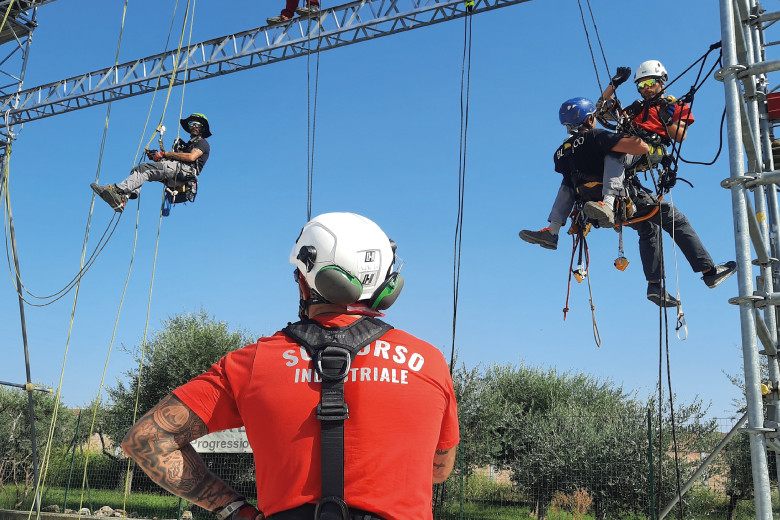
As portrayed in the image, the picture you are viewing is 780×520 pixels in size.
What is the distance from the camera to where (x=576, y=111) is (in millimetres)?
5980

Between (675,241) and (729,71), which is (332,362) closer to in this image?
(729,71)

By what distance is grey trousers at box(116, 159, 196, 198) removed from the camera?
28.7ft

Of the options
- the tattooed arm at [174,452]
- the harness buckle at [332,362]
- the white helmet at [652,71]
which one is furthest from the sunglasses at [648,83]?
the tattooed arm at [174,452]

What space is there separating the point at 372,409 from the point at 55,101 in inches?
567

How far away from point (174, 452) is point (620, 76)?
4673 millimetres

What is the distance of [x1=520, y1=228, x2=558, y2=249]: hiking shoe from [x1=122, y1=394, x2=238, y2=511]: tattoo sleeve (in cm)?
458

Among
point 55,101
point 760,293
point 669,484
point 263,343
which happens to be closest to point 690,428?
point 669,484

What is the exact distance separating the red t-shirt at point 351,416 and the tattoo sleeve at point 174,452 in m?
0.04

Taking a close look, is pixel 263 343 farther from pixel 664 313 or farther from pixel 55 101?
pixel 55 101

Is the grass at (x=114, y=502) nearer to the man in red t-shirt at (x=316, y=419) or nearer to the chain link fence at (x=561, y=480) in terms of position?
the chain link fence at (x=561, y=480)

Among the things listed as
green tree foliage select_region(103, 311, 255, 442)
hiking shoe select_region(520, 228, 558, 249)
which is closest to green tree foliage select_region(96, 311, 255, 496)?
green tree foliage select_region(103, 311, 255, 442)

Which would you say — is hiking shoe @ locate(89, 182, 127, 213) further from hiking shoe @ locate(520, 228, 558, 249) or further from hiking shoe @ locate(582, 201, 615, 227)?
hiking shoe @ locate(582, 201, 615, 227)

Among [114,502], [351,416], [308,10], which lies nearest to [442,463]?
[351,416]

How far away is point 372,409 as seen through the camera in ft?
6.13
